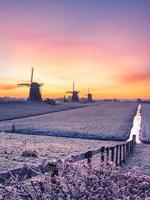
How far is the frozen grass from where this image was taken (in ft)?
15.4

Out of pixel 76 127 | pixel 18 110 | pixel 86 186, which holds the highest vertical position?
pixel 86 186

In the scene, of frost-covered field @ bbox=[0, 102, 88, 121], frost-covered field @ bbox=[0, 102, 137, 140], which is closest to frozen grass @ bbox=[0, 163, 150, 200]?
frost-covered field @ bbox=[0, 102, 137, 140]

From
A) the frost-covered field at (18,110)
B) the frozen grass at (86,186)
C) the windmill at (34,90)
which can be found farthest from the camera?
the windmill at (34,90)

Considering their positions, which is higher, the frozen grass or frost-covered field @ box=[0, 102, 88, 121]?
the frozen grass

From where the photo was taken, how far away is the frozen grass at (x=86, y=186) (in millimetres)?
4680

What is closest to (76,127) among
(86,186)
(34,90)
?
(86,186)

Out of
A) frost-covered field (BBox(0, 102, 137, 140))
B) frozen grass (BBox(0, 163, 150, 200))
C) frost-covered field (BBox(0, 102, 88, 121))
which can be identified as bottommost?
frost-covered field (BBox(0, 102, 137, 140))

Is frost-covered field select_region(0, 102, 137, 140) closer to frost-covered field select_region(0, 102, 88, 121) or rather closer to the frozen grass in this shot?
frost-covered field select_region(0, 102, 88, 121)

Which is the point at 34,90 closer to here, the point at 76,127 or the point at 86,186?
the point at 76,127

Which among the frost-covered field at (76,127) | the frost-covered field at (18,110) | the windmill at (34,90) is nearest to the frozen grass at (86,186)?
the frost-covered field at (76,127)

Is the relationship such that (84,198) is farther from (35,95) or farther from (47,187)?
(35,95)

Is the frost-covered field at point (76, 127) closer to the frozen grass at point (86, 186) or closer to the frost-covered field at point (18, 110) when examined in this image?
the frost-covered field at point (18, 110)

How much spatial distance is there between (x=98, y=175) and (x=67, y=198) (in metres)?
0.45

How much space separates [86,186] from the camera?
485 centimetres
